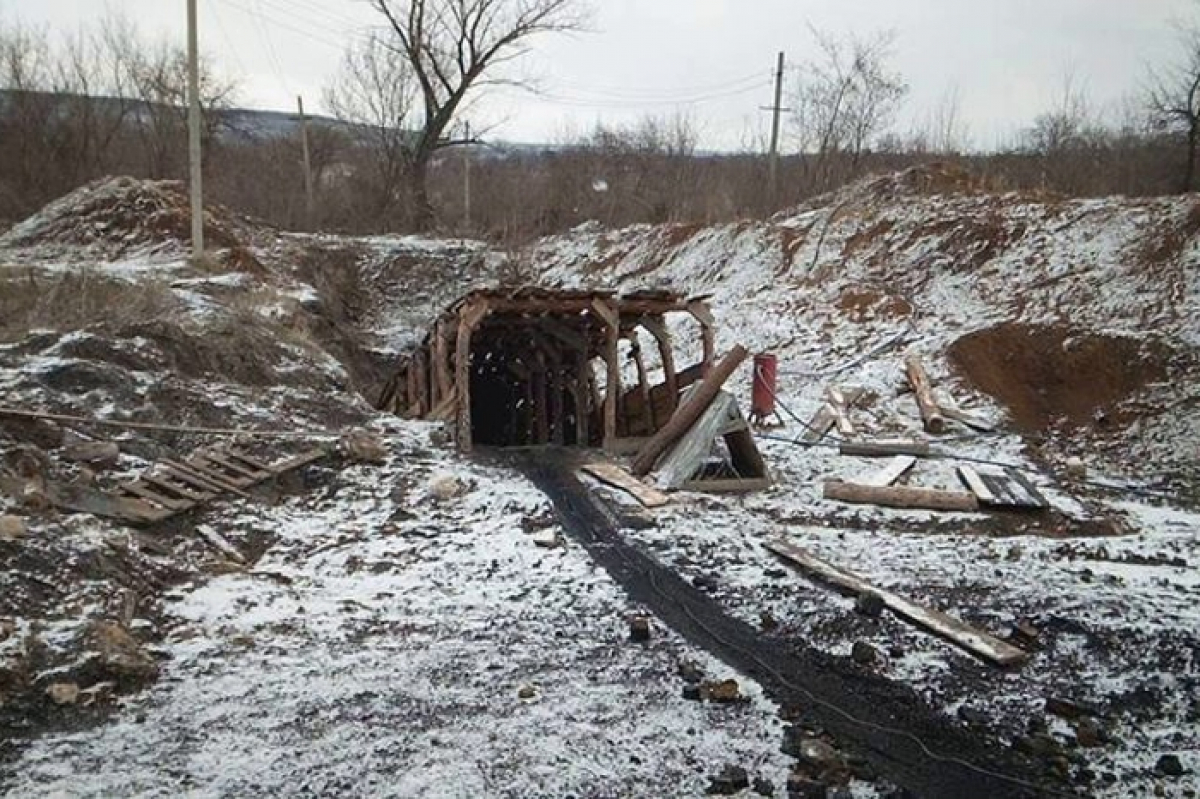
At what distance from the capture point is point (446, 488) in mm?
8695

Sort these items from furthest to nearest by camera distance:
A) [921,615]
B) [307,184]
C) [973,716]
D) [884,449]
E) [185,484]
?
[307,184]
[884,449]
[185,484]
[921,615]
[973,716]

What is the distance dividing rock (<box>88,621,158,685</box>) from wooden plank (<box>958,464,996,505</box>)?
313 inches

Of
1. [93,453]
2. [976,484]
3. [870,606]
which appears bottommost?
[870,606]

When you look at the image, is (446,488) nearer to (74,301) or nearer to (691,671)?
(691,671)

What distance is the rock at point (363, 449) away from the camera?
30.9 ft

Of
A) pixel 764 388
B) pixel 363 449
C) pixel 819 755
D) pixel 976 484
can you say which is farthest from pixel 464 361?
pixel 819 755

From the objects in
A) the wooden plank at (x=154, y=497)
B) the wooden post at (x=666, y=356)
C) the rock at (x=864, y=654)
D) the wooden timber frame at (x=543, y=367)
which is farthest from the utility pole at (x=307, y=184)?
the rock at (x=864, y=654)

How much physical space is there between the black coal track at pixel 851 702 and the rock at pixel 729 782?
27.4 inches

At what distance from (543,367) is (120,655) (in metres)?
10.4

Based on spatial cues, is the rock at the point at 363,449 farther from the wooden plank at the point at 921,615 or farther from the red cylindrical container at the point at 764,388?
the red cylindrical container at the point at 764,388

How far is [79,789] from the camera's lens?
365 centimetres

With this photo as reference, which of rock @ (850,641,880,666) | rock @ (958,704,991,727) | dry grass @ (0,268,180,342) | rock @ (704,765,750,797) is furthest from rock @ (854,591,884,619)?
dry grass @ (0,268,180,342)

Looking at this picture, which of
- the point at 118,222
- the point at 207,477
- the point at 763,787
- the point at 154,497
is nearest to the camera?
the point at 763,787

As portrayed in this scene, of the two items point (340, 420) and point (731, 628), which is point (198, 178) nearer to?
point (340, 420)
